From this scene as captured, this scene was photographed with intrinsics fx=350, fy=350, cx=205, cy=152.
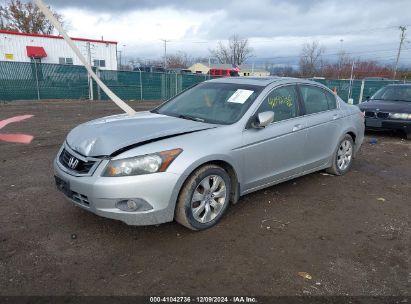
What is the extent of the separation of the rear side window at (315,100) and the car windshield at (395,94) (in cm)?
562

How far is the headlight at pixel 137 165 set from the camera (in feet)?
10.4

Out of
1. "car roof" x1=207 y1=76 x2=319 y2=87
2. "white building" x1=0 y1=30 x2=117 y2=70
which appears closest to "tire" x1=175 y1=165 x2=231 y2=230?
"car roof" x1=207 y1=76 x2=319 y2=87

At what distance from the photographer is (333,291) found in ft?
9.18

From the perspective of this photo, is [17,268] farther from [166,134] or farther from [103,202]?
[166,134]

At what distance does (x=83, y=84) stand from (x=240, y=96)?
16141mm

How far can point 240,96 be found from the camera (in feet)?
14.2

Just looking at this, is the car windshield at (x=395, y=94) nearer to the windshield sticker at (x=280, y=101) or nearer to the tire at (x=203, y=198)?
the windshield sticker at (x=280, y=101)

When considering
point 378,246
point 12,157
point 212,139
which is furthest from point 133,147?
point 12,157

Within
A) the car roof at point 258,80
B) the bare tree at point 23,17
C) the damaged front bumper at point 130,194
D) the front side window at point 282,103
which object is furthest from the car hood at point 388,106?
the bare tree at point 23,17

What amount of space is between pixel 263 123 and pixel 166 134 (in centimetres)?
114

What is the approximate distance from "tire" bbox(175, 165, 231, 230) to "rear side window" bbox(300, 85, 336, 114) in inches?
75.8

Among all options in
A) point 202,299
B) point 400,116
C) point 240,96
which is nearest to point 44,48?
point 400,116

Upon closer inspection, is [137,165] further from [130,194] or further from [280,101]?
[280,101]

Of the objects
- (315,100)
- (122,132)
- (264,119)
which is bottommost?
(122,132)
